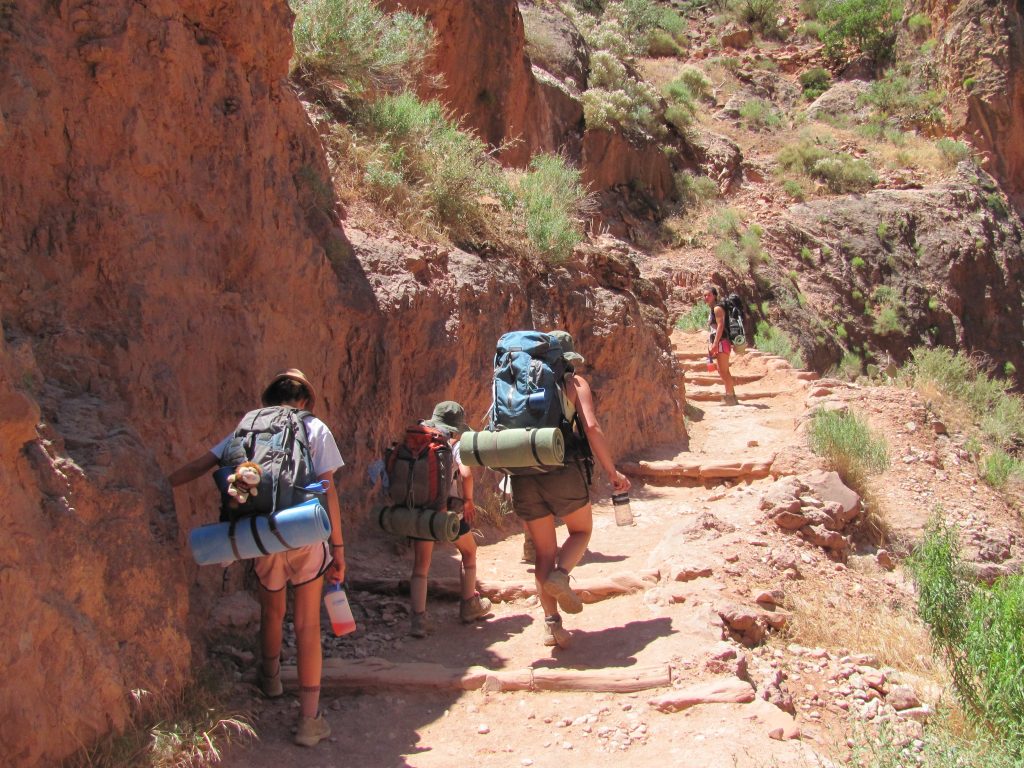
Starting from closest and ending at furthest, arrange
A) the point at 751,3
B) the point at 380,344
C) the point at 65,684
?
the point at 65,684 → the point at 380,344 → the point at 751,3

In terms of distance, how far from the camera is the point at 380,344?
719 cm

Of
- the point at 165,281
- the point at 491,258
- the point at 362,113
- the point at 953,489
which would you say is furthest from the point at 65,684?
the point at 953,489

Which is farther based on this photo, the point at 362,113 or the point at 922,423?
the point at 922,423

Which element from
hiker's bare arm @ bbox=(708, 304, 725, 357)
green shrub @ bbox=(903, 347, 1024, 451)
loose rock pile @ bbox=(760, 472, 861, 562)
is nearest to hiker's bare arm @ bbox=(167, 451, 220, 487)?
loose rock pile @ bbox=(760, 472, 861, 562)

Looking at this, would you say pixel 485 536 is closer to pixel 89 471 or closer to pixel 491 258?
pixel 491 258

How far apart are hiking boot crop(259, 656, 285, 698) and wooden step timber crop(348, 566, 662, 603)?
1559 millimetres

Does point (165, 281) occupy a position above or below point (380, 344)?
above

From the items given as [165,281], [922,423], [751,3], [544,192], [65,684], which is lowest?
[922,423]

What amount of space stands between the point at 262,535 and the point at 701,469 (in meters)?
6.43

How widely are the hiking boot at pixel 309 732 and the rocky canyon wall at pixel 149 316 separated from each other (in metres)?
0.59

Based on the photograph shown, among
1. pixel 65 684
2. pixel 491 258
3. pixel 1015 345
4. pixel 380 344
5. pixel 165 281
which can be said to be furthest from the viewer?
pixel 1015 345

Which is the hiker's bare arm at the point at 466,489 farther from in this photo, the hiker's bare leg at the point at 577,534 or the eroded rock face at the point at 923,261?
the eroded rock face at the point at 923,261

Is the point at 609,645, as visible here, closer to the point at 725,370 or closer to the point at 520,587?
the point at 520,587

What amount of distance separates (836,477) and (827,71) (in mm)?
25021
